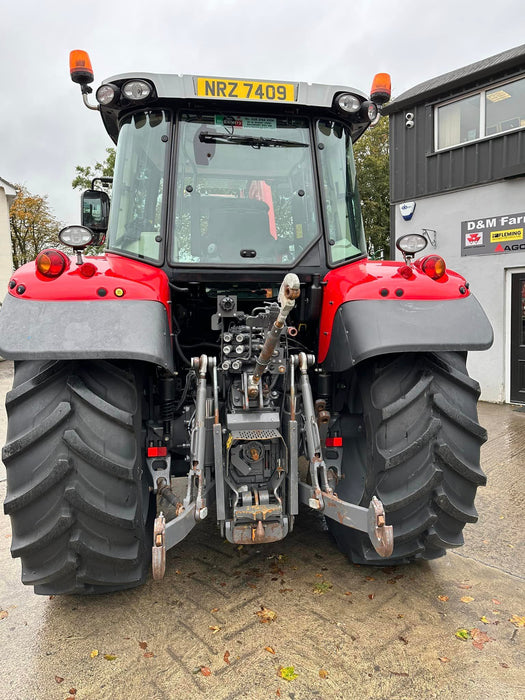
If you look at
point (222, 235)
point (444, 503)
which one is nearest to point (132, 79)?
point (222, 235)

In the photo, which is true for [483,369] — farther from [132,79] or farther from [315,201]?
[132,79]

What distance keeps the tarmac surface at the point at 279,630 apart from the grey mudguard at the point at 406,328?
4.25 feet

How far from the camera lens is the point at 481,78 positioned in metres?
8.33

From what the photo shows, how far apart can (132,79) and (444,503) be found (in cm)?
282

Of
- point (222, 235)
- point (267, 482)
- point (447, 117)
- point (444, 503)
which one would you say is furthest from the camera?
point (447, 117)

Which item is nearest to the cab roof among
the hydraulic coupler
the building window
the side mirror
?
the side mirror

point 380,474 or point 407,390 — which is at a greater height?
point 407,390

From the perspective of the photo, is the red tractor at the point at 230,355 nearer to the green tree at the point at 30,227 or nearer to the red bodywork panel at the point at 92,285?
the red bodywork panel at the point at 92,285

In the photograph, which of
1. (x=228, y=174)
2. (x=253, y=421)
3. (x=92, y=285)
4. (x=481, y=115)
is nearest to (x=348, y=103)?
(x=228, y=174)

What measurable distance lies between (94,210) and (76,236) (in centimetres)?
77

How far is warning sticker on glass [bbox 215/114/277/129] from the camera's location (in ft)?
9.43

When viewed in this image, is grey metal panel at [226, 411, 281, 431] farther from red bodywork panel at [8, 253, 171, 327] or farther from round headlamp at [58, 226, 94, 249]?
round headlamp at [58, 226, 94, 249]

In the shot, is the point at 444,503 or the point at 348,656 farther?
the point at 444,503

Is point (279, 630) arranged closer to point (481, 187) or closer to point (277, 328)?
point (277, 328)
